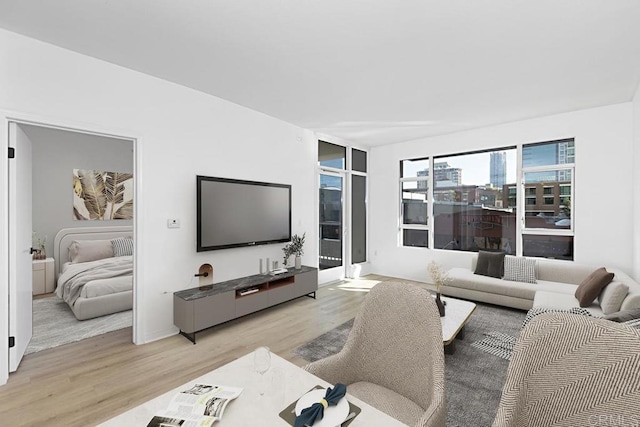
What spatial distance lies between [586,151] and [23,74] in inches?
255

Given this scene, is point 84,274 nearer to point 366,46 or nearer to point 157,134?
point 157,134

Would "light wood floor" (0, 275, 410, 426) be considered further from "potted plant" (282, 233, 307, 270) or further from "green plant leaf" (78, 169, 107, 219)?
"green plant leaf" (78, 169, 107, 219)

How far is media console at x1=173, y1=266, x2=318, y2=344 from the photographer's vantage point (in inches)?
122

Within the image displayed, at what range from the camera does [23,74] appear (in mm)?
2420

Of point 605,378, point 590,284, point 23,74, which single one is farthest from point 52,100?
point 590,284

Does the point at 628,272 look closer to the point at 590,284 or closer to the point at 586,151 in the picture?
the point at 590,284

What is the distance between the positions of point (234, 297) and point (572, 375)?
10.1ft

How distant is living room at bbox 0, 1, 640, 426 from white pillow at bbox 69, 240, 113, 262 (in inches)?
108

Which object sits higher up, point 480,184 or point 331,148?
point 331,148

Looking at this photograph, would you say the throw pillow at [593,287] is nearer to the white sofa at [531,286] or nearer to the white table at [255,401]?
the white sofa at [531,286]

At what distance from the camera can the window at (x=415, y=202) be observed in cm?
589

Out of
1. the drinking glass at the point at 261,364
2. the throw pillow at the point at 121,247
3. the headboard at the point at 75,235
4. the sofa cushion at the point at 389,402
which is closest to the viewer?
the drinking glass at the point at 261,364

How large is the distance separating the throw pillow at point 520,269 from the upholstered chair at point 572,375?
3669mm

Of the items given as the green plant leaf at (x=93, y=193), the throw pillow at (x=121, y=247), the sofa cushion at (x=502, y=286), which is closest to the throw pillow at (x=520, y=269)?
the sofa cushion at (x=502, y=286)
